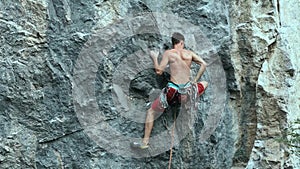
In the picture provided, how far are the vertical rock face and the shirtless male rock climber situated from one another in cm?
13

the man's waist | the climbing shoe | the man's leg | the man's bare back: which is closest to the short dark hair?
the man's bare back

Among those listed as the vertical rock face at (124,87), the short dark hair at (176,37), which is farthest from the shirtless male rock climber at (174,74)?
the vertical rock face at (124,87)

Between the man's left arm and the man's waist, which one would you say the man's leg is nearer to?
the man's waist

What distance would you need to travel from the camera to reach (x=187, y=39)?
17.5 ft

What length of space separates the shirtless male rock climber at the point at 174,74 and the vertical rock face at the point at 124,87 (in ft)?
0.41

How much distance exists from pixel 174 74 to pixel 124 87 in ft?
1.89

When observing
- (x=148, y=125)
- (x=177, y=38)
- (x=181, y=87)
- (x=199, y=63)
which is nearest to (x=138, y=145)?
(x=148, y=125)

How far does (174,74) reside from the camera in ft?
16.2

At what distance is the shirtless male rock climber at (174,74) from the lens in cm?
492

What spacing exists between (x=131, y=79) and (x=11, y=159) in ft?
4.86

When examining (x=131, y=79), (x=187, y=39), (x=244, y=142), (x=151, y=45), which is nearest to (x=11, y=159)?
(x=131, y=79)

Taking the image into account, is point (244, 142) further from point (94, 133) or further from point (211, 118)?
point (94, 133)

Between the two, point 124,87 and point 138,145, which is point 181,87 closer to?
point 124,87

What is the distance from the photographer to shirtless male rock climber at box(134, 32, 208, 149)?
16.1ft
